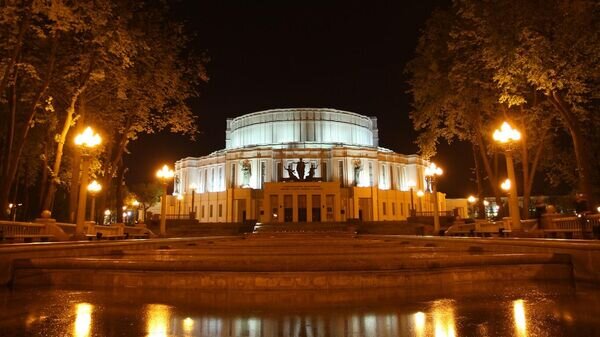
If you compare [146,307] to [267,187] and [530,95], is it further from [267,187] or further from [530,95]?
[267,187]

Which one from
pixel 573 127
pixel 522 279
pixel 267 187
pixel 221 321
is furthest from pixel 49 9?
pixel 267 187

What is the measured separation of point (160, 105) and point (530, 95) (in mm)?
22343

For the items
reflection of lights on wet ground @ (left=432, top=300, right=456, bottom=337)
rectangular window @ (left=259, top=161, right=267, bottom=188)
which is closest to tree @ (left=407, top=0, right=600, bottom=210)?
reflection of lights on wet ground @ (left=432, top=300, right=456, bottom=337)

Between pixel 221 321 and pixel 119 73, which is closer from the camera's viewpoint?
pixel 221 321

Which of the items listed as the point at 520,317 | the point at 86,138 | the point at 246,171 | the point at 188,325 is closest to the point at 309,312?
the point at 188,325

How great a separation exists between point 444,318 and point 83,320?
4.76 metres

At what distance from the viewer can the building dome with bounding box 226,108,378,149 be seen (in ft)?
235

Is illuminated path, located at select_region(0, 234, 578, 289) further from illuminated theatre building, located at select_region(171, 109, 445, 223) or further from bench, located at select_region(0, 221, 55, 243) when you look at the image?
illuminated theatre building, located at select_region(171, 109, 445, 223)

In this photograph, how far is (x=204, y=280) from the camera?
27.7 feet

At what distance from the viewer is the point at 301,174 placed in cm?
5616

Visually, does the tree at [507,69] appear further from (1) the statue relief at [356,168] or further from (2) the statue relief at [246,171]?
(2) the statue relief at [246,171]

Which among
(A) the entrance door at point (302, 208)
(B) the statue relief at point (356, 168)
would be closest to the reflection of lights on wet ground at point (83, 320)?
(A) the entrance door at point (302, 208)

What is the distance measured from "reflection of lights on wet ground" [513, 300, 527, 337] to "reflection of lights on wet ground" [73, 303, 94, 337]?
16.3ft

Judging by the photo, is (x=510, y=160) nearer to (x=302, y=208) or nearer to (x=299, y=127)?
(x=302, y=208)
